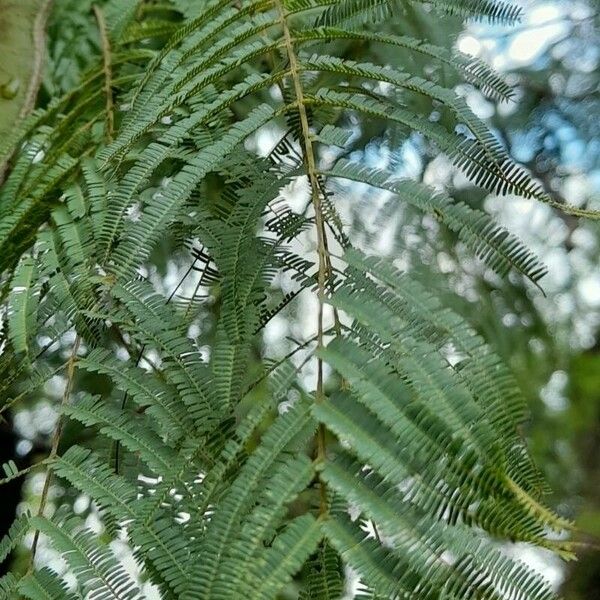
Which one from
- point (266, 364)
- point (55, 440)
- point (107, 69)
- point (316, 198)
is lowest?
point (55, 440)

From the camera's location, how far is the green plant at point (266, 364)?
53 cm

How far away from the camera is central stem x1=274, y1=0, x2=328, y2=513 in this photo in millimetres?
561

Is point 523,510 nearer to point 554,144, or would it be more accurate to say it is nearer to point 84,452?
point 84,452

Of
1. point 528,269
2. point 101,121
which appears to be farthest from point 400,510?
point 101,121

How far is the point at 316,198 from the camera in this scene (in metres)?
0.70

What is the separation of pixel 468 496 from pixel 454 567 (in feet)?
0.14

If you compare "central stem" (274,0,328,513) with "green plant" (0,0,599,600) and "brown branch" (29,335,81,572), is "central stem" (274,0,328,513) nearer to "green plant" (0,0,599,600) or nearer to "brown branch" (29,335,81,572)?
"green plant" (0,0,599,600)

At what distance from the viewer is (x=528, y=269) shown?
705mm

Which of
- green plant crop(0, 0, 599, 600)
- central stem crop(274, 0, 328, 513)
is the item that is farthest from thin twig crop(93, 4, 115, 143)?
central stem crop(274, 0, 328, 513)

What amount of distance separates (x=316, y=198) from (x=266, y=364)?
0.45ft

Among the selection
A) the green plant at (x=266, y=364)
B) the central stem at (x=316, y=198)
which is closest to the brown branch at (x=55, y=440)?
the green plant at (x=266, y=364)

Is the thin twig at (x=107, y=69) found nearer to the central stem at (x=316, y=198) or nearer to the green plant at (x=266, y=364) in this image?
the green plant at (x=266, y=364)

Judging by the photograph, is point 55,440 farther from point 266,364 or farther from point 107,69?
point 107,69

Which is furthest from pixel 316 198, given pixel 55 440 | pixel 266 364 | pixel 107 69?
pixel 107 69
